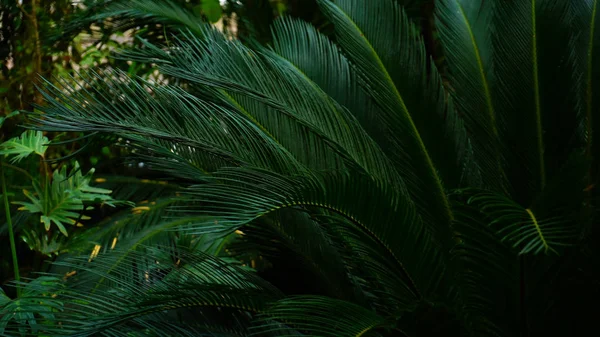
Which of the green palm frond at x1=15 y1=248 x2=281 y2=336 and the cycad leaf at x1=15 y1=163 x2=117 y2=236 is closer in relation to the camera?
the green palm frond at x1=15 y1=248 x2=281 y2=336

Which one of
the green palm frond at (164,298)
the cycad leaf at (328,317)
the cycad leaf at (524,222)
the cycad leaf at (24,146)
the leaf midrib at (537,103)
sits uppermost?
the leaf midrib at (537,103)

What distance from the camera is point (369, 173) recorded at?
2.39m

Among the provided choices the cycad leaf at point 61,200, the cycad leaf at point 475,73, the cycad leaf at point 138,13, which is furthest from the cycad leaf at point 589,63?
the cycad leaf at point 138,13

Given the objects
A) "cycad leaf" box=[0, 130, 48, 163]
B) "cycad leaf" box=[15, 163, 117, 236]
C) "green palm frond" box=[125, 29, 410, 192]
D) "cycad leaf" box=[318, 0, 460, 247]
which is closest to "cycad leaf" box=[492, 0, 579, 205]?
"cycad leaf" box=[318, 0, 460, 247]

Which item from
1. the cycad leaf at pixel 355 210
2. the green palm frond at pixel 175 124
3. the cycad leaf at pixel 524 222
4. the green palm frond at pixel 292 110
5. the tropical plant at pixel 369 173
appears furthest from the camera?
the green palm frond at pixel 292 110

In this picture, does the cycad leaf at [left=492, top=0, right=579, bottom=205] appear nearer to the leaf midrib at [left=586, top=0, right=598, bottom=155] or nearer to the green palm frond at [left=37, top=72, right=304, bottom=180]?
the leaf midrib at [left=586, top=0, right=598, bottom=155]

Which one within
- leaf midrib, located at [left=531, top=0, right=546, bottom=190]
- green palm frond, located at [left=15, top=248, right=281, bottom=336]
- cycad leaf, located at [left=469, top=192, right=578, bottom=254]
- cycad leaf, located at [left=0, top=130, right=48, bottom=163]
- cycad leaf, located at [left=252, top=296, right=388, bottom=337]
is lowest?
green palm frond, located at [left=15, top=248, right=281, bottom=336]

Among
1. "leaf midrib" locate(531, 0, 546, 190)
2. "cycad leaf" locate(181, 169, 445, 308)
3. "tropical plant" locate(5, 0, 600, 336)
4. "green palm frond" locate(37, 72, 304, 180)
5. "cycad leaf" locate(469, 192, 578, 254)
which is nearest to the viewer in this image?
"cycad leaf" locate(469, 192, 578, 254)

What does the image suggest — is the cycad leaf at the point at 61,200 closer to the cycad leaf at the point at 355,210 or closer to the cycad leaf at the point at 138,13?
the cycad leaf at the point at 355,210

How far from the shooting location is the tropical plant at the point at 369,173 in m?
2.05

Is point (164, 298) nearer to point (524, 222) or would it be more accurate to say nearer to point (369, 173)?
point (369, 173)

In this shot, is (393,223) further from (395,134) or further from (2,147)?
(2,147)

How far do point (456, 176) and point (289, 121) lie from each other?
628 mm

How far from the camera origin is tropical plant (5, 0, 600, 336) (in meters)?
2.05
